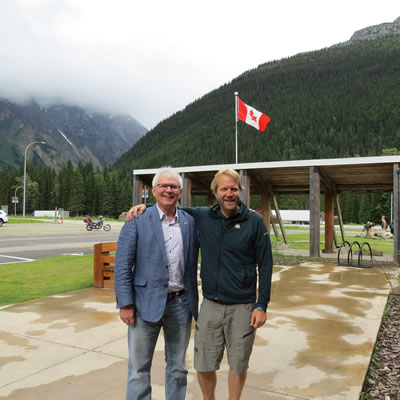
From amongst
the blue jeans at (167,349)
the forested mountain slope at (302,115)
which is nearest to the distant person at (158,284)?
the blue jeans at (167,349)

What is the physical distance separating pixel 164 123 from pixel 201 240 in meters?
191

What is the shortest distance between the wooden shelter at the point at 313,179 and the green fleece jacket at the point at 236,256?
34.4 feet

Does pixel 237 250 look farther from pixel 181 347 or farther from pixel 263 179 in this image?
pixel 263 179

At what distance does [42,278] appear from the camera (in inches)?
343

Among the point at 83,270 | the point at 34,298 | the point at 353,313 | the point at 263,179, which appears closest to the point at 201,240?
the point at 353,313

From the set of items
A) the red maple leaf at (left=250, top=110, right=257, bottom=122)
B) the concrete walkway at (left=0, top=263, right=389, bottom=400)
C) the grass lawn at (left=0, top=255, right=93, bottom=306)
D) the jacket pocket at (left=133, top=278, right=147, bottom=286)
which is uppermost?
the red maple leaf at (left=250, top=110, right=257, bottom=122)

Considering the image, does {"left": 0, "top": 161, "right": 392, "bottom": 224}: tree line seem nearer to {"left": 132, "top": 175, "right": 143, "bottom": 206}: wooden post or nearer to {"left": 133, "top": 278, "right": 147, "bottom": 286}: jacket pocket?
{"left": 132, "top": 175, "right": 143, "bottom": 206}: wooden post

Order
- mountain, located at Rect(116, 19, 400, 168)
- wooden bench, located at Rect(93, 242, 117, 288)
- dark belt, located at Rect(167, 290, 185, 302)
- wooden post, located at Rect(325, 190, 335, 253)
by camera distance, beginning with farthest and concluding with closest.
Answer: mountain, located at Rect(116, 19, 400, 168) → wooden post, located at Rect(325, 190, 335, 253) → wooden bench, located at Rect(93, 242, 117, 288) → dark belt, located at Rect(167, 290, 185, 302)

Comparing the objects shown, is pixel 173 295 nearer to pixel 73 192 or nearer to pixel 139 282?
pixel 139 282

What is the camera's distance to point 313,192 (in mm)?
13328

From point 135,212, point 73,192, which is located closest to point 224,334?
point 135,212

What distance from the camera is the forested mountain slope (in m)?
122

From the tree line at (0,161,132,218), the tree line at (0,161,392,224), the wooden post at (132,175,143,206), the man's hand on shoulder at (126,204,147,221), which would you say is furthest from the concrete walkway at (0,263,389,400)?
the tree line at (0,161,132,218)

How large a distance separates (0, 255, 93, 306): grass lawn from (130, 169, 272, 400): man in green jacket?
4862mm
